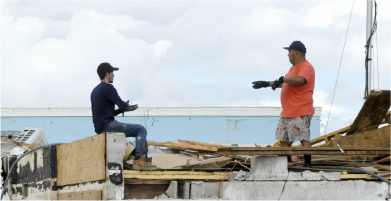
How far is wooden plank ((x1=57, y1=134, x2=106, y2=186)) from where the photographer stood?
30.8 ft

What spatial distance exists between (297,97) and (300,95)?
0.06 meters

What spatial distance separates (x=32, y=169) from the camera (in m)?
11.8

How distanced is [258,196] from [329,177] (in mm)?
1099

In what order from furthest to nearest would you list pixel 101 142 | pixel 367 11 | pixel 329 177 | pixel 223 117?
pixel 223 117
pixel 367 11
pixel 329 177
pixel 101 142

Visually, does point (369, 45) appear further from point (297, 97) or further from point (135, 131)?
point (135, 131)

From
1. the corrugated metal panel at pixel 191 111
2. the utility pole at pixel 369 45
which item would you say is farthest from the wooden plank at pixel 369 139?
the corrugated metal panel at pixel 191 111

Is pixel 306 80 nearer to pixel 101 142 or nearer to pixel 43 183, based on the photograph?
pixel 101 142

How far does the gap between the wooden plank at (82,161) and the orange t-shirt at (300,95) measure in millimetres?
3091

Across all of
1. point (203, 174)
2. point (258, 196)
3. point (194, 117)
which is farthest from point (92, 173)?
point (194, 117)

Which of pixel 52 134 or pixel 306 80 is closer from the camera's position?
pixel 306 80

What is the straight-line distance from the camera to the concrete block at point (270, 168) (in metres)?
9.88

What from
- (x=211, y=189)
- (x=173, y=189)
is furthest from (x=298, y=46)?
(x=173, y=189)

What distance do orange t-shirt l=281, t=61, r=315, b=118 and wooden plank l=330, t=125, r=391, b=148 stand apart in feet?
5.46

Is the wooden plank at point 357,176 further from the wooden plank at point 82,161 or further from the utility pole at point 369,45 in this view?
the utility pole at point 369,45
